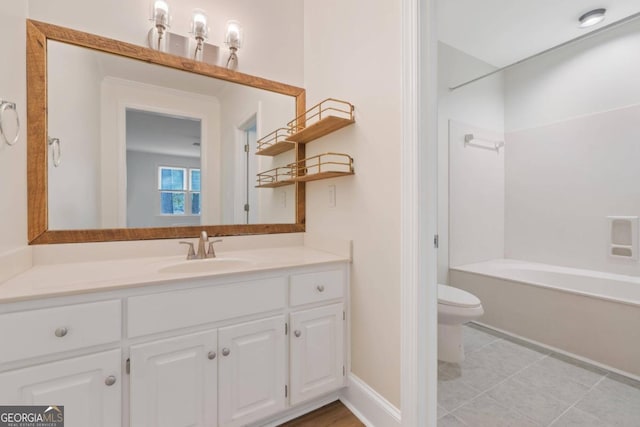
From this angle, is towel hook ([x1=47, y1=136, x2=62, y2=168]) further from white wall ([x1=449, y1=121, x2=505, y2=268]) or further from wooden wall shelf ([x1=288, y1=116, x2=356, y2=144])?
white wall ([x1=449, y1=121, x2=505, y2=268])

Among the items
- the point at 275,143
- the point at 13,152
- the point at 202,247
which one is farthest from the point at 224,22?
the point at 202,247

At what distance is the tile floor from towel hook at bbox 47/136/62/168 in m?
2.23

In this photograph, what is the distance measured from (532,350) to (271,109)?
259cm

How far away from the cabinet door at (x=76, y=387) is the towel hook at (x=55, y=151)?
91cm

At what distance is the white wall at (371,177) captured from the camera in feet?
4.04

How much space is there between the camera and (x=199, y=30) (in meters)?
1.55

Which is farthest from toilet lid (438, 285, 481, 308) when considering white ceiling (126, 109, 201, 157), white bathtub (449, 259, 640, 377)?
white ceiling (126, 109, 201, 157)

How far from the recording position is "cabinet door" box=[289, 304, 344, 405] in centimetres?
129

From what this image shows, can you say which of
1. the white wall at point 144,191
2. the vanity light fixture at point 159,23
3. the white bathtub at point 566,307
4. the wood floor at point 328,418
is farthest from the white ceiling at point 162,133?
the white bathtub at point 566,307

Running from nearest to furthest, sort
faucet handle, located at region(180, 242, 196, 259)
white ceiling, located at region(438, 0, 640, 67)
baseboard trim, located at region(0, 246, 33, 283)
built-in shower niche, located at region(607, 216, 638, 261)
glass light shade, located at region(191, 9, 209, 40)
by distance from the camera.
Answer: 1. baseboard trim, located at region(0, 246, 33, 283)
2. faucet handle, located at region(180, 242, 196, 259)
3. glass light shade, located at region(191, 9, 209, 40)
4. white ceiling, located at region(438, 0, 640, 67)
5. built-in shower niche, located at region(607, 216, 638, 261)

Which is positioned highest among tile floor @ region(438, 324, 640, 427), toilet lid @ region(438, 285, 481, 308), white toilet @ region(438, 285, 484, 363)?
toilet lid @ region(438, 285, 481, 308)

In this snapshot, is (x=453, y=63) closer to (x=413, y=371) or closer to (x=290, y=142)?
(x=290, y=142)

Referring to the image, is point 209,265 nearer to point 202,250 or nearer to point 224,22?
point 202,250

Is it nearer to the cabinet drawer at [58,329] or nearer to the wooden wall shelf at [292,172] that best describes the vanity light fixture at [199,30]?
the wooden wall shelf at [292,172]
